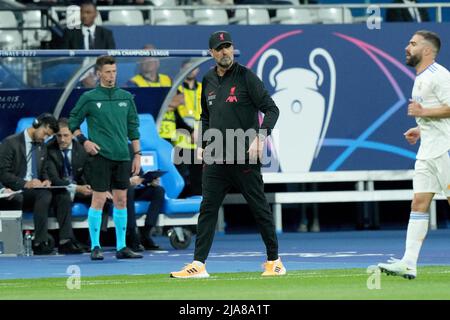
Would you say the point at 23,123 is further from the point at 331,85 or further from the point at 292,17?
the point at 292,17


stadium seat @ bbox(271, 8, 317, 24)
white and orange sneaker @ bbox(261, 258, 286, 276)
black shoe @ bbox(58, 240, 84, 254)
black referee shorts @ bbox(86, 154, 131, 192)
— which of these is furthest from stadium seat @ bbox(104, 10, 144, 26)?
white and orange sneaker @ bbox(261, 258, 286, 276)

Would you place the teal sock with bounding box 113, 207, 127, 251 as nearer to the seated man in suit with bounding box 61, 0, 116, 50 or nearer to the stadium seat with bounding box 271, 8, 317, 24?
the seated man in suit with bounding box 61, 0, 116, 50

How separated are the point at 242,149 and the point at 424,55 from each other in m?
2.10

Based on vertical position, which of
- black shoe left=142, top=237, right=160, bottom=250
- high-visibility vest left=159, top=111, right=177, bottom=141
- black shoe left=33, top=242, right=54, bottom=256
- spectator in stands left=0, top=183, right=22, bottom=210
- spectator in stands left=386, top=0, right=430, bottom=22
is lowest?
black shoe left=142, top=237, right=160, bottom=250

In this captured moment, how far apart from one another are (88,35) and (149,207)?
3167 millimetres

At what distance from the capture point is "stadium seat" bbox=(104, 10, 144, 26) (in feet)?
78.1

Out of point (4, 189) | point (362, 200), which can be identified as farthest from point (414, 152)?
point (4, 189)

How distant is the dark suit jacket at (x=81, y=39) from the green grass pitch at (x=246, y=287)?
7409 mm

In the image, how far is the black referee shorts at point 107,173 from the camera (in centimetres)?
1742

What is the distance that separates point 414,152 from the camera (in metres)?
24.4

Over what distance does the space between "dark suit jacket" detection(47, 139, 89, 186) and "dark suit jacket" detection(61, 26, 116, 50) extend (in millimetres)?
2150

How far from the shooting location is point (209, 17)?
960 inches

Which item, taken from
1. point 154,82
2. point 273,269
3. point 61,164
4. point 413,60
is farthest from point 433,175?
point 154,82

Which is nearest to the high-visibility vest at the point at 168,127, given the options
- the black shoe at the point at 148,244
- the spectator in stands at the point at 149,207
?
the spectator in stands at the point at 149,207
